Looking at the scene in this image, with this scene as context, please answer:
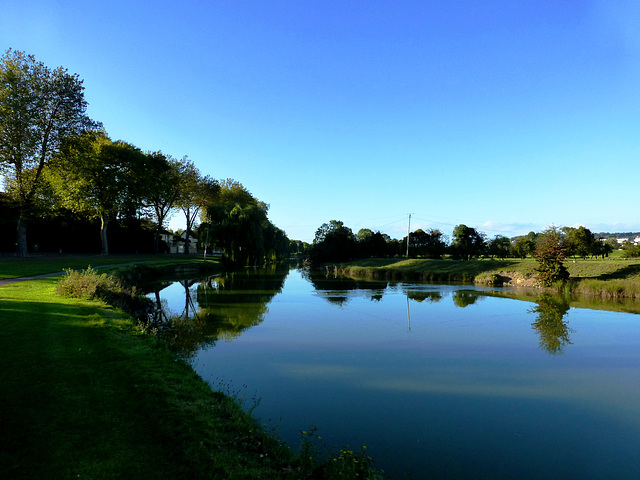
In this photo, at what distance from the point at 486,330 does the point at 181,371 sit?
11.3m

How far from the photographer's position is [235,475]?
3484 mm

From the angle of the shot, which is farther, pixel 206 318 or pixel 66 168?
pixel 66 168

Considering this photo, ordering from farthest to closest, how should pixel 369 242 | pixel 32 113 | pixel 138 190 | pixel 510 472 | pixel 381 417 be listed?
pixel 369 242
pixel 138 190
pixel 32 113
pixel 381 417
pixel 510 472

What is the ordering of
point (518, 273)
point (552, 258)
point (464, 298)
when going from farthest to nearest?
point (518, 273)
point (552, 258)
point (464, 298)

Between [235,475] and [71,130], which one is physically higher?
[71,130]

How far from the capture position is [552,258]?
87.7 feet

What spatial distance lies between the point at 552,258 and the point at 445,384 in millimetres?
24224

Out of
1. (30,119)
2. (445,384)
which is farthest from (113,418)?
(30,119)

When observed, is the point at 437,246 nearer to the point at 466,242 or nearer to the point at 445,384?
the point at 466,242

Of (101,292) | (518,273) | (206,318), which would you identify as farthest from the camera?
(518,273)

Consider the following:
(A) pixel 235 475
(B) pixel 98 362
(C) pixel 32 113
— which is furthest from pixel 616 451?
(C) pixel 32 113

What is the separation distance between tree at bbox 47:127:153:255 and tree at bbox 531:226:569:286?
36908 mm

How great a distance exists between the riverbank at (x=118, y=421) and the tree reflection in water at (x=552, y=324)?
31.7 feet

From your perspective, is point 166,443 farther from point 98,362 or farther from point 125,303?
point 125,303
